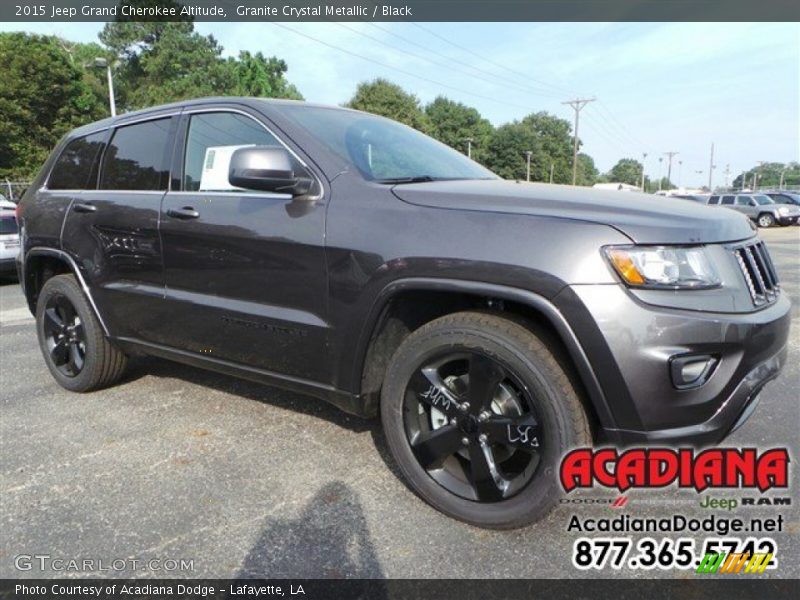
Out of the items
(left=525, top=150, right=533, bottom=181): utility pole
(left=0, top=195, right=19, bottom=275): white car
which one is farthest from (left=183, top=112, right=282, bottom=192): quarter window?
(left=525, top=150, right=533, bottom=181): utility pole

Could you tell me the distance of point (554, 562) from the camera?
209cm

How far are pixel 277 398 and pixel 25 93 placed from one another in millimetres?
38350

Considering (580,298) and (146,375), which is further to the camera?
(146,375)

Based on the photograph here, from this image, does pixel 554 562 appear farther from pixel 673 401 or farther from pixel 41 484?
pixel 41 484

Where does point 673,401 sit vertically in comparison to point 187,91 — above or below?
below

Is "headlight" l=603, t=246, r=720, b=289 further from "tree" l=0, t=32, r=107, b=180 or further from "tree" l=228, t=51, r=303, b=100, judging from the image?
"tree" l=228, t=51, r=303, b=100

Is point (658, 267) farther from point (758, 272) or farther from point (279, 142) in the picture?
point (279, 142)

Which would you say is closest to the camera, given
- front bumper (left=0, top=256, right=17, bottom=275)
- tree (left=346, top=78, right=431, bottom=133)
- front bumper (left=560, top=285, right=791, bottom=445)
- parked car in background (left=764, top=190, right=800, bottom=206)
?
front bumper (left=560, top=285, right=791, bottom=445)

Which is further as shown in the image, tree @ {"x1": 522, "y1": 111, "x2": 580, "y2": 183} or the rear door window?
tree @ {"x1": 522, "y1": 111, "x2": 580, "y2": 183}

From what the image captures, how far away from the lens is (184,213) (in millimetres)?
2945

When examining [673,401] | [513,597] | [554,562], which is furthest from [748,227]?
[513,597]

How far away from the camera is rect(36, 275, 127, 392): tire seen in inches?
144

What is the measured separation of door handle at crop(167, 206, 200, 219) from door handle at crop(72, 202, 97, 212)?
774 millimetres

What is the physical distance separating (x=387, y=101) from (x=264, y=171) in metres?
60.0
